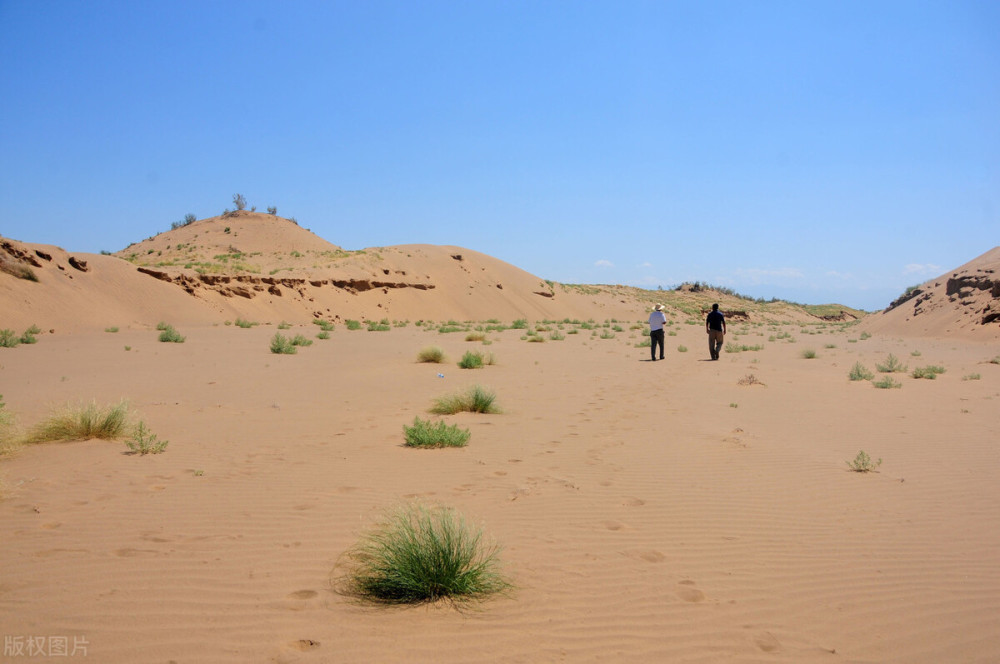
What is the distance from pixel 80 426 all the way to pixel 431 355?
418 inches

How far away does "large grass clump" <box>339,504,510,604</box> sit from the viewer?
3.77m

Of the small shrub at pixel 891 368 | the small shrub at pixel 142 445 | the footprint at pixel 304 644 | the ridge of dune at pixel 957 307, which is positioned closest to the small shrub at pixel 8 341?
the small shrub at pixel 142 445

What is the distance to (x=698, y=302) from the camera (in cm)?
7425

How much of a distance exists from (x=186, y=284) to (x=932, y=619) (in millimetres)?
38731

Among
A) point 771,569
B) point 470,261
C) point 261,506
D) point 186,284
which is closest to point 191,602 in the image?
point 261,506

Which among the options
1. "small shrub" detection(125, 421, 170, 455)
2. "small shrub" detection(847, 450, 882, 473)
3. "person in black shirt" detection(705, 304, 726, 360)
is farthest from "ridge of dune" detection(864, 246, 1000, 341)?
"small shrub" detection(125, 421, 170, 455)

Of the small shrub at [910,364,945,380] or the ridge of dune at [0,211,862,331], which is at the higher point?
the ridge of dune at [0,211,862,331]

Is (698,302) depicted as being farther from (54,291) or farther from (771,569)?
(771,569)

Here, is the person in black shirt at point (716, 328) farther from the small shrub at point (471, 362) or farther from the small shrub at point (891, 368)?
the small shrub at point (471, 362)

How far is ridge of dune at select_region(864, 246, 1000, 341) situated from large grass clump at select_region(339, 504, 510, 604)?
3195cm

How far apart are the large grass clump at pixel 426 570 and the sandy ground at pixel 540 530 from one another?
0.43ft

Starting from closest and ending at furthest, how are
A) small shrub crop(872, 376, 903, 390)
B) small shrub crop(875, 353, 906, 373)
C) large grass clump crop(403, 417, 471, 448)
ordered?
large grass clump crop(403, 417, 471, 448) < small shrub crop(872, 376, 903, 390) < small shrub crop(875, 353, 906, 373)

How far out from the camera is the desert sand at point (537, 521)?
3357mm

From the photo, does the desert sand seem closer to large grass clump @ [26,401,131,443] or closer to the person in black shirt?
large grass clump @ [26,401,131,443]
